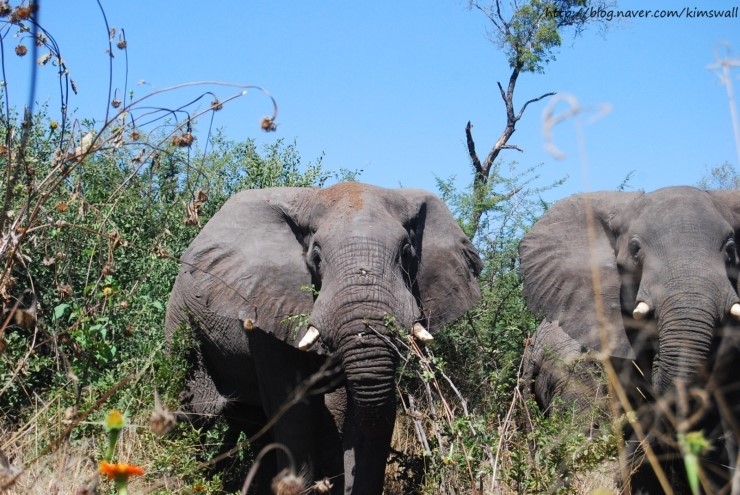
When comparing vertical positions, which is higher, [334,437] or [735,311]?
[735,311]

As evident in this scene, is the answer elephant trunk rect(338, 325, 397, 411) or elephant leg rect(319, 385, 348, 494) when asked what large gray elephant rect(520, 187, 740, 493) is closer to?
elephant trunk rect(338, 325, 397, 411)

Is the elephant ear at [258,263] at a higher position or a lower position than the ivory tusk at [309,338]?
higher

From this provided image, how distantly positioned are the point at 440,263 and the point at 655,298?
147 centimetres

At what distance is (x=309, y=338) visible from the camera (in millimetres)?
6062

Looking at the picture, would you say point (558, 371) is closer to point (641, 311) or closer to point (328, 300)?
point (641, 311)

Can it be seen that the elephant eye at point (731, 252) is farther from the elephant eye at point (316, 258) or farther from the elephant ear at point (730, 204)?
the elephant eye at point (316, 258)

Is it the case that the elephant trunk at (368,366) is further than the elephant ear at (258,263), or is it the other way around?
the elephant ear at (258,263)

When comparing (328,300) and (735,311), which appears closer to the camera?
(735,311)

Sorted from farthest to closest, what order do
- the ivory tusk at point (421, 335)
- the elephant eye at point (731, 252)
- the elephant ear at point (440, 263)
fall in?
the elephant ear at point (440, 263) < the elephant eye at point (731, 252) < the ivory tusk at point (421, 335)

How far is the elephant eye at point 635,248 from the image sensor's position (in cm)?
641

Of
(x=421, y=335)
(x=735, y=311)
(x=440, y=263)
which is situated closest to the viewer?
(x=735, y=311)

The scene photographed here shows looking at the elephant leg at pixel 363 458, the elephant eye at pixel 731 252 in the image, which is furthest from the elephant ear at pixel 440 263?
the elephant eye at pixel 731 252

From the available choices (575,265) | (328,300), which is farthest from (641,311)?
(328,300)

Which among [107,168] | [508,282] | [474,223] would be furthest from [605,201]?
[107,168]
